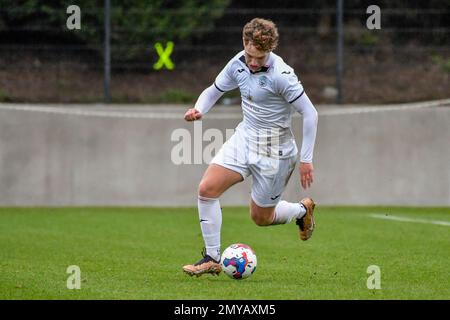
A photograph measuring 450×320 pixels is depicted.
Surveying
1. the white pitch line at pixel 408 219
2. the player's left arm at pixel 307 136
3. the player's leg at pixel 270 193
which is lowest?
the white pitch line at pixel 408 219

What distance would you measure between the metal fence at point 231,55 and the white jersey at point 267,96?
8476 mm

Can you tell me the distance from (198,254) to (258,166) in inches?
83.3

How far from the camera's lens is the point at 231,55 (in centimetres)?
1823

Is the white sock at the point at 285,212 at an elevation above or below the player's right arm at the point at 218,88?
below

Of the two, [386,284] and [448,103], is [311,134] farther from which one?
[448,103]

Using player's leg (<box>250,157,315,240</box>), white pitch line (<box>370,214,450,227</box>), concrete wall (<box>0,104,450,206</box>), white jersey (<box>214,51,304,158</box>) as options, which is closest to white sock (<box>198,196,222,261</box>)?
player's leg (<box>250,157,315,240</box>)

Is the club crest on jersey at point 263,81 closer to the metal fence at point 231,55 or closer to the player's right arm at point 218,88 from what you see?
the player's right arm at point 218,88

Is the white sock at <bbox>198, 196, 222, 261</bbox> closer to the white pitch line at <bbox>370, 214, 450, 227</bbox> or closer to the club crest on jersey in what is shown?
the club crest on jersey

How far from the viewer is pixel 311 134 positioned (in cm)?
934

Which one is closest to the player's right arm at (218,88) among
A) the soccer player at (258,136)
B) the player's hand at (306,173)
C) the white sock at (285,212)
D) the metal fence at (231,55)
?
the soccer player at (258,136)

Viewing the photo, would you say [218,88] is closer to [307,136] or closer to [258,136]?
[258,136]

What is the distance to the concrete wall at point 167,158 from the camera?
17141mm

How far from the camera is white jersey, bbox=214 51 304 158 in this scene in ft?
30.3

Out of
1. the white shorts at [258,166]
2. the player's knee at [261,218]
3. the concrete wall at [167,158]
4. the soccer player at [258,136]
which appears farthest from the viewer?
the concrete wall at [167,158]
